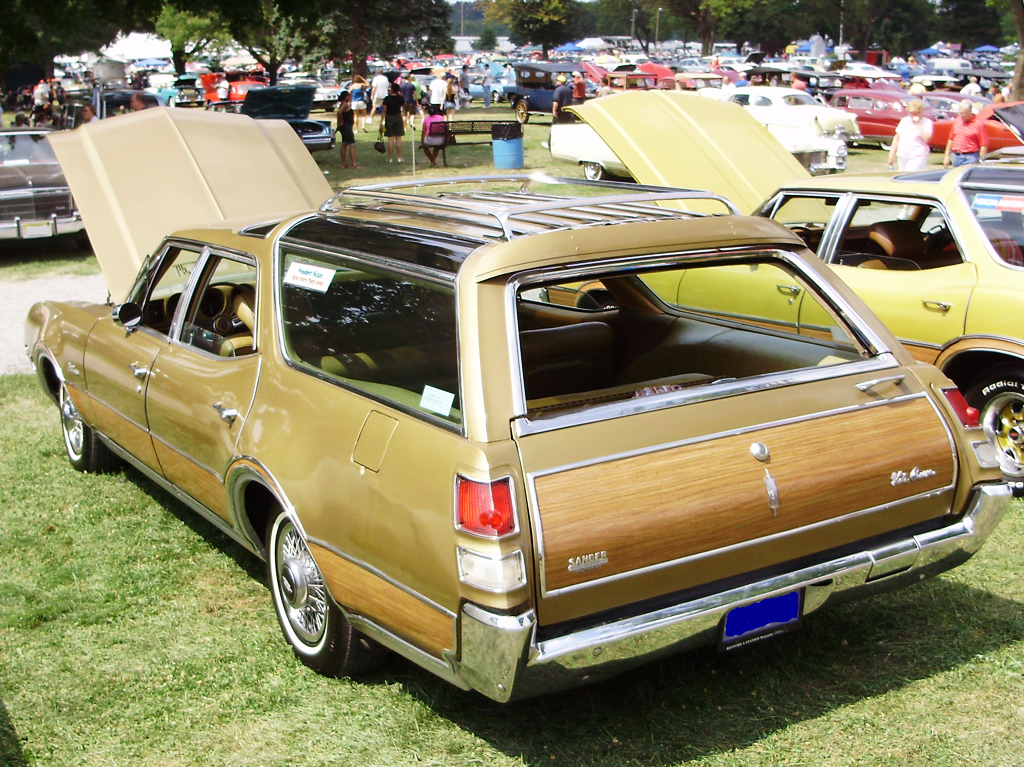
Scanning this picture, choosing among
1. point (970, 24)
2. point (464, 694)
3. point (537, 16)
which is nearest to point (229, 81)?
point (537, 16)

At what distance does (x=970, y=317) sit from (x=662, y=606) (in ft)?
10.8

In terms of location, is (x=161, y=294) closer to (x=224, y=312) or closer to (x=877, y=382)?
(x=224, y=312)

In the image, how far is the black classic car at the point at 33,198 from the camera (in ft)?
42.7

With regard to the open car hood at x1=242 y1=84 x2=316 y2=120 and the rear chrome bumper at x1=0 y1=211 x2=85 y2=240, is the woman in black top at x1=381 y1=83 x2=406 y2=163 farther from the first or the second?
the rear chrome bumper at x1=0 y1=211 x2=85 y2=240

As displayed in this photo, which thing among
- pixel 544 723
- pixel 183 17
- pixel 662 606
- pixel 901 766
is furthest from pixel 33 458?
pixel 183 17

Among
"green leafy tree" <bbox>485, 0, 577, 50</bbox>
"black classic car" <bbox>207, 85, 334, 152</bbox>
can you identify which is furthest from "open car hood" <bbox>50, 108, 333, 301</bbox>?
"green leafy tree" <bbox>485, 0, 577, 50</bbox>

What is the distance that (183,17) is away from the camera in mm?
61094

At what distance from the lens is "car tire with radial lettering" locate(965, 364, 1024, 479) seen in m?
5.26

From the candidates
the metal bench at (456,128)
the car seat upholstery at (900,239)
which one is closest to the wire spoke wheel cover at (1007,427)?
the car seat upholstery at (900,239)

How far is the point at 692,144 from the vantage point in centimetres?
806

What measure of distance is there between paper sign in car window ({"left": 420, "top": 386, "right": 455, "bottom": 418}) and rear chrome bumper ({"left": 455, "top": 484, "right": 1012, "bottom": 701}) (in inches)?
24.4

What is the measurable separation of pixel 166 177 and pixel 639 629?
7.21 meters

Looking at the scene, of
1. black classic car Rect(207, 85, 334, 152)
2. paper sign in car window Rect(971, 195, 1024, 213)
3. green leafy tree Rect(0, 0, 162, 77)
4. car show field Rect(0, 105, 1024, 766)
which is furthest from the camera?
black classic car Rect(207, 85, 334, 152)

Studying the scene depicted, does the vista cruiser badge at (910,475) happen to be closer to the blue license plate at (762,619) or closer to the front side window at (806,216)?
the blue license plate at (762,619)
